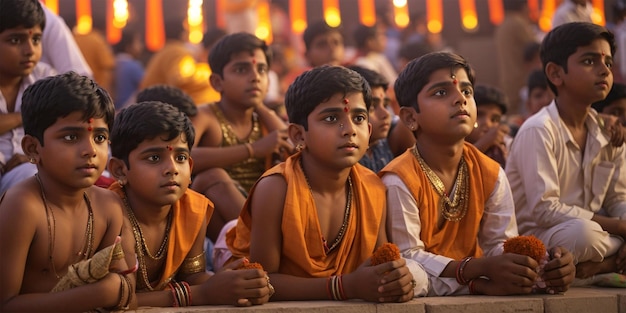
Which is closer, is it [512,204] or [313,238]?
[313,238]

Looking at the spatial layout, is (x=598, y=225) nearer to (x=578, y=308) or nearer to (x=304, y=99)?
(x=578, y=308)

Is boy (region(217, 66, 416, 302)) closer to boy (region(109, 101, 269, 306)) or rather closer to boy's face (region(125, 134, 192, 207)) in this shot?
boy (region(109, 101, 269, 306))

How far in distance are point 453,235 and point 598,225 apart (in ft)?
2.49

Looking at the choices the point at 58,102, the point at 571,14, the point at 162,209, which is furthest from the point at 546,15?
the point at 58,102

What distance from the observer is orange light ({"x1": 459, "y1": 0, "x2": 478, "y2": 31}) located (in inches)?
623

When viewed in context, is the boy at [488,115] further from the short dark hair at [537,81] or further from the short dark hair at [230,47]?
the short dark hair at [230,47]

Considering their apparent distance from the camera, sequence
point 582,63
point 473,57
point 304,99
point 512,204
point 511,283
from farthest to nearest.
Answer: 1. point 473,57
2. point 582,63
3. point 512,204
4. point 304,99
5. point 511,283

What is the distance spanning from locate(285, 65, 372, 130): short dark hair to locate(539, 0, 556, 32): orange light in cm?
1189

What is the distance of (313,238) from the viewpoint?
3828mm

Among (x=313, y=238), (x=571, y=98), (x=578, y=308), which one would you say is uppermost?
(x=571, y=98)

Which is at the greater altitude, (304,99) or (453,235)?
(304,99)

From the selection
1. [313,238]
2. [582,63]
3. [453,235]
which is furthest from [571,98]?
[313,238]

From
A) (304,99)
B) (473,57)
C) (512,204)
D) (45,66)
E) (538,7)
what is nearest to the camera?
(304,99)

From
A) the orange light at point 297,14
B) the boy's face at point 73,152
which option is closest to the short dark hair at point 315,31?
the boy's face at point 73,152
